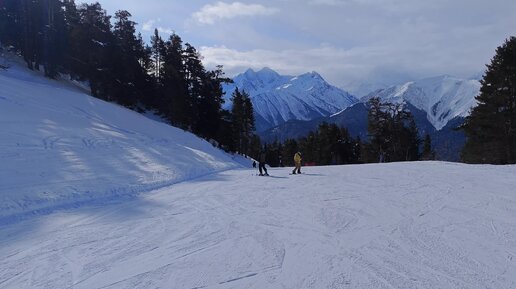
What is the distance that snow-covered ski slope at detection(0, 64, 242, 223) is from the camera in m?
13.1

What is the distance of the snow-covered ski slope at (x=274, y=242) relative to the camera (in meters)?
6.27

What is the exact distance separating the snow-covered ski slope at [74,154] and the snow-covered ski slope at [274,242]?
63.7 inches

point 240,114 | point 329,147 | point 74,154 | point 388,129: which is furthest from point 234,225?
point 329,147

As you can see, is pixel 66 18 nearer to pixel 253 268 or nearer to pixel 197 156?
pixel 197 156

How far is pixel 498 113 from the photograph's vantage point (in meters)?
32.8

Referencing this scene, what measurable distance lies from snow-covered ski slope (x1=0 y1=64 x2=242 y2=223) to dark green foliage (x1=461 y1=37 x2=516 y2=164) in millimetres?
22149

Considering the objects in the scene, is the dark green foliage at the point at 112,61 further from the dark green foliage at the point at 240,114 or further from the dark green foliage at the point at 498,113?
the dark green foliage at the point at 498,113

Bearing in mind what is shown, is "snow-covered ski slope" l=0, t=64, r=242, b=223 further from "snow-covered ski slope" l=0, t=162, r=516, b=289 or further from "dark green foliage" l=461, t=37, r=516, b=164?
"dark green foliage" l=461, t=37, r=516, b=164

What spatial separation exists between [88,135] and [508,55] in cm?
3324

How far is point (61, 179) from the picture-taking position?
14.7 metres

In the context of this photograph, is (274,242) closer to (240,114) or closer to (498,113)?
(498,113)

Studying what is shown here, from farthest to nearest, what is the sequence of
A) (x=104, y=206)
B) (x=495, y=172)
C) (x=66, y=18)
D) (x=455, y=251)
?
1. (x=66, y=18)
2. (x=495, y=172)
3. (x=104, y=206)
4. (x=455, y=251)

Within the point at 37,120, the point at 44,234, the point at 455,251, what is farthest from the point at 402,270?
the point at 37,120

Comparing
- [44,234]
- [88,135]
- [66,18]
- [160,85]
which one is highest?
[66,18]
